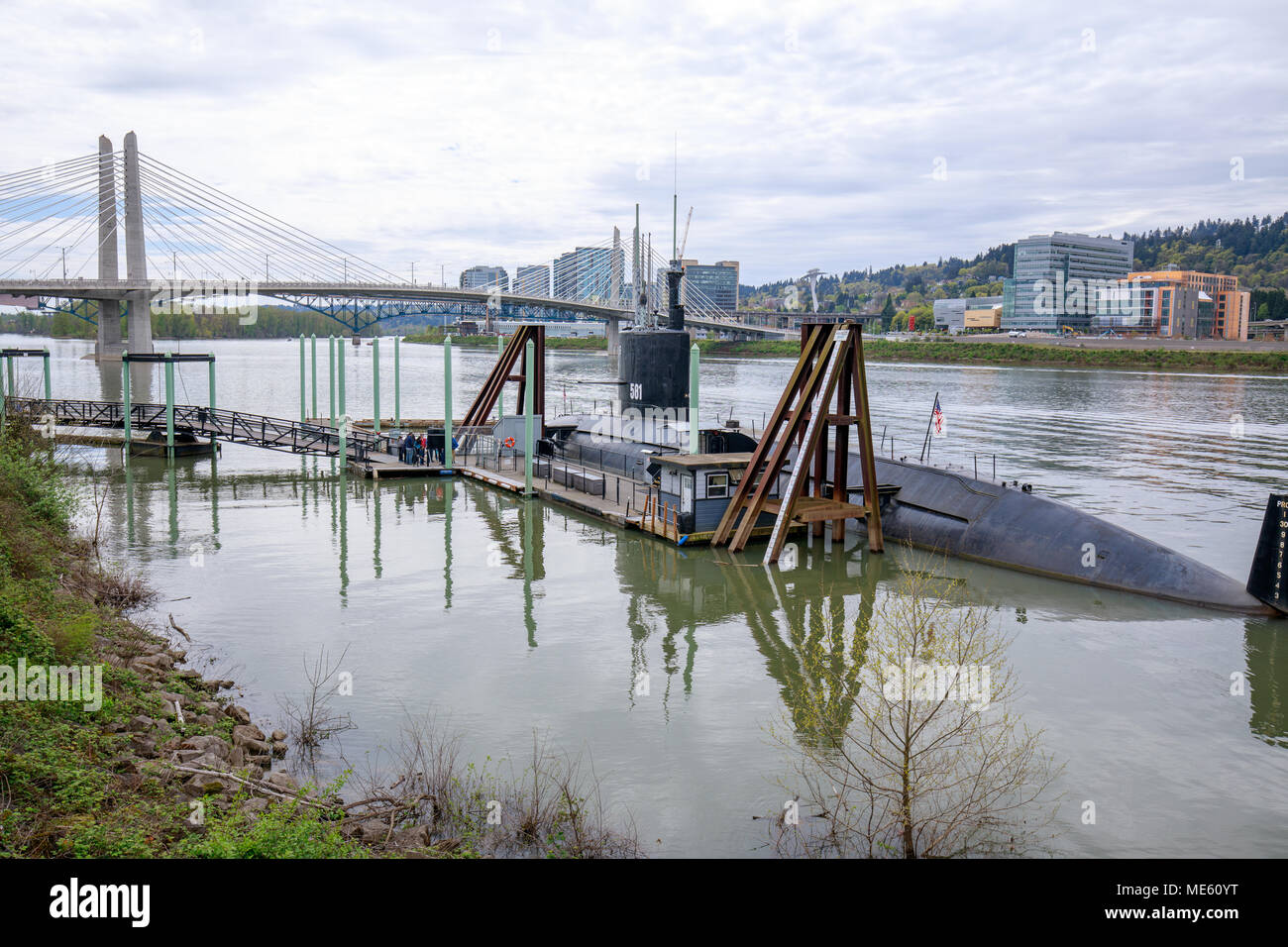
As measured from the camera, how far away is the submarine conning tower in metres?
33.0

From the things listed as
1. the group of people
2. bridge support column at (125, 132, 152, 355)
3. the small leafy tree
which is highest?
bridge support column at (125, 132, 152, 355)

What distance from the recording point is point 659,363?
109 feet

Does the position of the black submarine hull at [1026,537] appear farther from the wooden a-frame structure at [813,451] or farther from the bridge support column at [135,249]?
the bridge support column at [135,249]

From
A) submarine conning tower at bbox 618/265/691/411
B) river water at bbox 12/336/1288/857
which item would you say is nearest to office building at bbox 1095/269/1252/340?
river water at bbox 12/336/1288/857

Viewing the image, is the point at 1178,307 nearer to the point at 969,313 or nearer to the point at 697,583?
the point at 969,313

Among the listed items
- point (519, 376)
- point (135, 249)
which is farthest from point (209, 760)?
point (135, 249)

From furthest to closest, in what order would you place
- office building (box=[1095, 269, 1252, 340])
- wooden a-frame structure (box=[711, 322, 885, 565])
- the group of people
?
office building (box=[1095, 269, 1252, 340]) → the group of people → wooden a-frame structure (box=[711, 322, 885, 565])

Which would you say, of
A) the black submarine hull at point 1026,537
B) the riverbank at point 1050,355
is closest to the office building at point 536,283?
the riverbank at point 1050,355

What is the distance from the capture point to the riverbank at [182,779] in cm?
891

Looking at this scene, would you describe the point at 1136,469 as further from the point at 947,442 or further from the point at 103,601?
the point at 103,601

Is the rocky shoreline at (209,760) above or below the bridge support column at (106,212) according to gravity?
below

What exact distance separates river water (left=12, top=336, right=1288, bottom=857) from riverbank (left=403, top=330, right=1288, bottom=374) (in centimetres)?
5413

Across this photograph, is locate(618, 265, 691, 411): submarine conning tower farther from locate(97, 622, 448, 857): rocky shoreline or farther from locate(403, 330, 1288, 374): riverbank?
locate(403, 330, 1288, 374): riverbank

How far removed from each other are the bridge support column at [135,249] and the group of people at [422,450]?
165 ft
